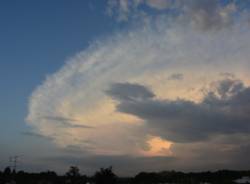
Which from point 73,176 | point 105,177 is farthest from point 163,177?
point 105,177

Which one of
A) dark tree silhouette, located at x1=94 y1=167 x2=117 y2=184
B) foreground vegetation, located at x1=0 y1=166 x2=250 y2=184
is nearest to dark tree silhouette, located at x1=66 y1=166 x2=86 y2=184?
foreground vegetation, located at x1=0 y1=166 x2=250 y2=184

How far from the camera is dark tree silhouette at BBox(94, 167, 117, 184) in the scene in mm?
73625

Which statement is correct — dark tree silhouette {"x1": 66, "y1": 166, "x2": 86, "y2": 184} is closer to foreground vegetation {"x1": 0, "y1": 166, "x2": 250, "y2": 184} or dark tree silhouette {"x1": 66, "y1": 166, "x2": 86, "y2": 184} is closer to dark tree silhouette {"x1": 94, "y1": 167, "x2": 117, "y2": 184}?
foreground vegetation {"x1": 0, "y1": 166, "x2": 250, "y2": 184}

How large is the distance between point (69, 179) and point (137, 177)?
2792 centimetres

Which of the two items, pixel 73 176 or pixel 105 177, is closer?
pixel 105 177

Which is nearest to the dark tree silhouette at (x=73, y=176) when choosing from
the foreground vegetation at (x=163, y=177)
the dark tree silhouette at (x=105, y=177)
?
the foreground vegetation at (x=163, y=177)

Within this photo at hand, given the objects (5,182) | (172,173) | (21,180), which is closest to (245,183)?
(172,173)

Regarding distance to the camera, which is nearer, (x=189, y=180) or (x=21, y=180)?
(x=189, y=180)

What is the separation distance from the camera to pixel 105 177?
73.8 metres

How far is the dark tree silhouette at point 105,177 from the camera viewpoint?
7362cm

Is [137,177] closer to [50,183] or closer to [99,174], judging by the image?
[50,183]

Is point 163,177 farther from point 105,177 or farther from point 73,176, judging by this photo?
point 105,177

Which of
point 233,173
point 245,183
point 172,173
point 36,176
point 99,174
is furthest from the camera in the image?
point 36,176

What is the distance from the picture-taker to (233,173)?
13988 centimetres
